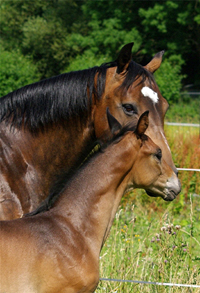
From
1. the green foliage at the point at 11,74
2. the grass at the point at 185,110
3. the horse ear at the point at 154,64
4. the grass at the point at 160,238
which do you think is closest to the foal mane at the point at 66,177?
the horse ear at the point at 154,64

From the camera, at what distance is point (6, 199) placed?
113 inches

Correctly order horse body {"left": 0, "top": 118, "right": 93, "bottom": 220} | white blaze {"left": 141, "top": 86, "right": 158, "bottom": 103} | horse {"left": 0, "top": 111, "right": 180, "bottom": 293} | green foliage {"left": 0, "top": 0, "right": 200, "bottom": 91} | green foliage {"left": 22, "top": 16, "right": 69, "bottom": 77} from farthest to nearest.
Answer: green foliage {"left": 22, "top": 16, "right": 69, "bottom": 77} → green foliage {"left": 0, "top": 0, "right": 200, "bottom": 91} → white blaze {"left": 141, "top": 86, "right": 158, "bottom": 103} → horse body {"left": 0, "top": 118, "right": 93, "bottom": 220} → horse {"left": 0, "top": 111, "right": 180, "bottom": 293}

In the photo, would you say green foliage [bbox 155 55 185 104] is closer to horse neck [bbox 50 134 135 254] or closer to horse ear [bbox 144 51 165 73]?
horse ear [bbox 144 51 165 73]

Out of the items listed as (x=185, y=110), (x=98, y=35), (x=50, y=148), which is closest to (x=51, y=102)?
(x=50, y=148)

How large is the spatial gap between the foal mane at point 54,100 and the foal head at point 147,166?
49 centimetres

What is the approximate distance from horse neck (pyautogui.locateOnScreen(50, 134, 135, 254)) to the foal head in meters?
0.03

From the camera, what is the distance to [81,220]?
266 cm

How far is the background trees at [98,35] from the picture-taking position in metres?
18.7

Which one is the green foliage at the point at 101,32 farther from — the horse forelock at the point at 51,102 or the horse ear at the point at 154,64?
the horse forelock at the point at 51,102

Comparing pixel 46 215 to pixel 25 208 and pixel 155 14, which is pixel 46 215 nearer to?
pixel 25 208

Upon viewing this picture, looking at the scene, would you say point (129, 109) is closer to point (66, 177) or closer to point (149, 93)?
point (149, 93)

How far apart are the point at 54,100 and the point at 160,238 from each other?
180 cm

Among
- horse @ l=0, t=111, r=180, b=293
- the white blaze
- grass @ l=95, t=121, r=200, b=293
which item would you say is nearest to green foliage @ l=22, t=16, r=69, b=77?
grass @ l=95, t=121, r=200, b=293

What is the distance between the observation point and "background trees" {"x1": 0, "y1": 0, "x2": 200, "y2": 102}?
18656 mm
